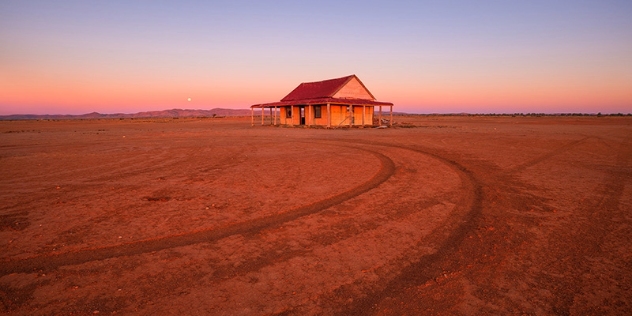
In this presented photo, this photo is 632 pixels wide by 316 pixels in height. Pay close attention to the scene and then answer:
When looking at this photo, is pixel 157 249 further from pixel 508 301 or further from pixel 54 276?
pixel 508 301

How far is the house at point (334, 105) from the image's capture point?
98.9 ft

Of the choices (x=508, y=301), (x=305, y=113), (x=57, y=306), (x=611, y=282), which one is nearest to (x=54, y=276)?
(x=57, y=306)

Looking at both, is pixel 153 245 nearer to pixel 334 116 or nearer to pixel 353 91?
pixel 334 116

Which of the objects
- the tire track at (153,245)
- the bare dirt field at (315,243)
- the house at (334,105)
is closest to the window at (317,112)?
the house at (334,105)

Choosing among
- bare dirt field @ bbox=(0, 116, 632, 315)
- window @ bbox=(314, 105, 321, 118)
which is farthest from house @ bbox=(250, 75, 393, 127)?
bare dirt field @ bbox=(0, 116, 632, 315)

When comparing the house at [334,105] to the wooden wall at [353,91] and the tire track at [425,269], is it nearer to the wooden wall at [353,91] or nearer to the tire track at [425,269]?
the wooden wall at [353,91]

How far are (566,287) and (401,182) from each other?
14.9ft

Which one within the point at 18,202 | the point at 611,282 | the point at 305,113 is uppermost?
the point at 305,113

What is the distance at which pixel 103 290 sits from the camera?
10.2ft

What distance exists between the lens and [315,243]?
4207mm

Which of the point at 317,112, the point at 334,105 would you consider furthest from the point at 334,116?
the point at 317,112

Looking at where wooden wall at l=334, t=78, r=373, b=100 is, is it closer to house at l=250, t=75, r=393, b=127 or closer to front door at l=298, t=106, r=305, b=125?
house at l=250, t=75, r=393, b=127

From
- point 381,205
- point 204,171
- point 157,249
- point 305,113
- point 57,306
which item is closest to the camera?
point 57,306

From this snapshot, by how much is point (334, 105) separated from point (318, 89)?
4980 millimetres
